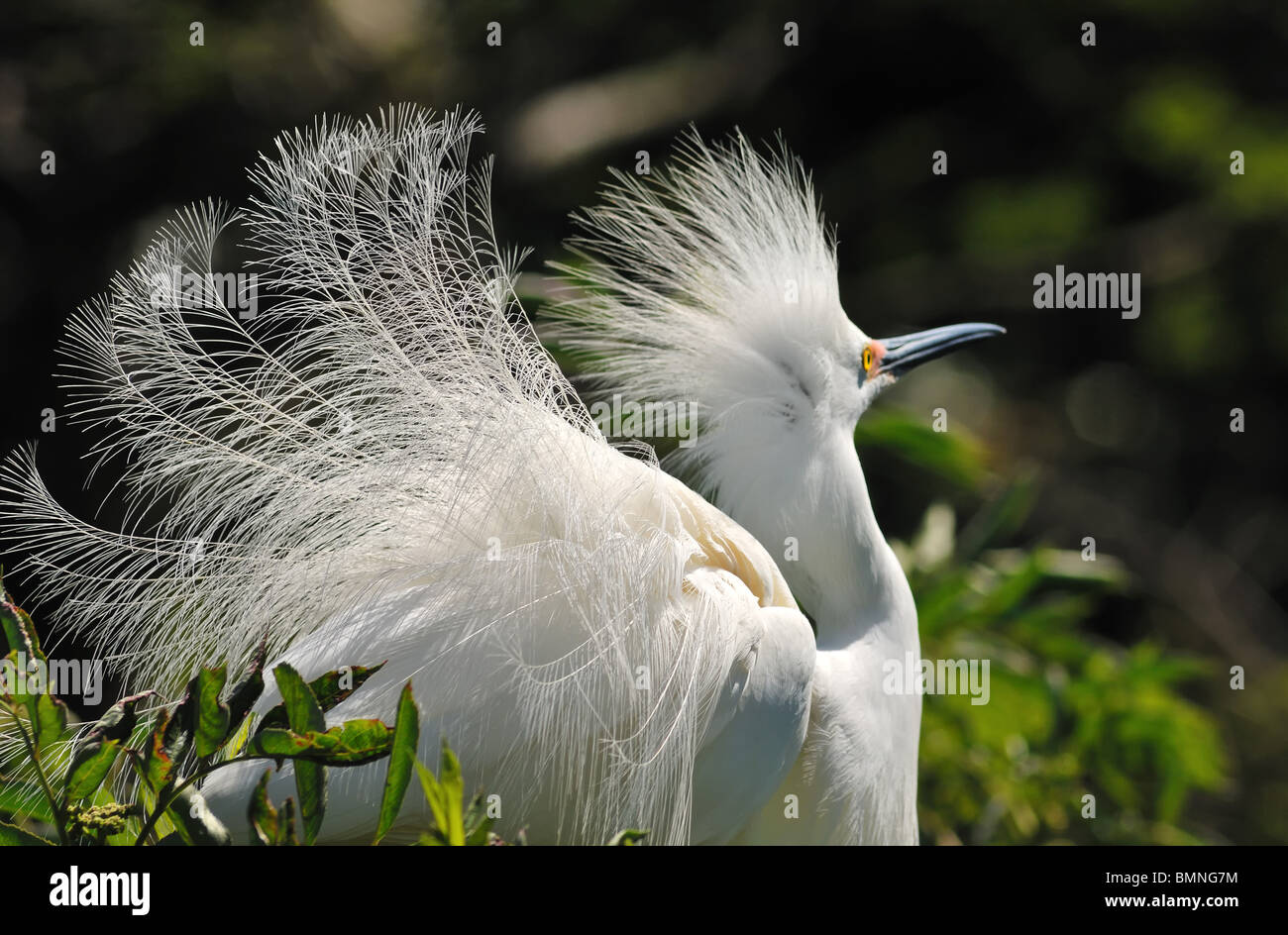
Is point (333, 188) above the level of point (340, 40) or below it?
below

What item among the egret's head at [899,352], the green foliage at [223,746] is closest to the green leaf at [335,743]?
the green foliage at [223,746]

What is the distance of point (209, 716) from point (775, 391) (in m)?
0.92

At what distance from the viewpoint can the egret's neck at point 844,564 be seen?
1.65 metres

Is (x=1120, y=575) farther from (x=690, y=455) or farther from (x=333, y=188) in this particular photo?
(x=333, y=188)

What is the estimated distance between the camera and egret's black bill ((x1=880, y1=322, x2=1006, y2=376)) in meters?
1.87

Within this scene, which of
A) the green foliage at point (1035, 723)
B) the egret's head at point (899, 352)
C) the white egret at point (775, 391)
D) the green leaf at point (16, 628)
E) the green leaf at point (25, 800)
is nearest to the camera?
the green leaf at point (16, 628)

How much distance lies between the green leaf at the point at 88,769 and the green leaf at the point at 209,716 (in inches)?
3.9

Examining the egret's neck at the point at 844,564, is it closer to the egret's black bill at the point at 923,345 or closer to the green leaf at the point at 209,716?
the egret's black bill at the point at 923,345

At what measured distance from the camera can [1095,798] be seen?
2.15 metres

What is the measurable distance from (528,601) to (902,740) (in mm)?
603

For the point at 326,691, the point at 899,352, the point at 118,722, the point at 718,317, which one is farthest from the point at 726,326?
the point at 118,722

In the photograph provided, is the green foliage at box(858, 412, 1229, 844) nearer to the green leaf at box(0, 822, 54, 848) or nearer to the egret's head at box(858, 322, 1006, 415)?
the egret's head at box(858, 322, 1006, 415)

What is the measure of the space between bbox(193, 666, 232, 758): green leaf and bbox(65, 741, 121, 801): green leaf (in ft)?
0.33

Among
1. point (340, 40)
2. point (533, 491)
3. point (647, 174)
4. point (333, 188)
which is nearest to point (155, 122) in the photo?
point (340, 40)
